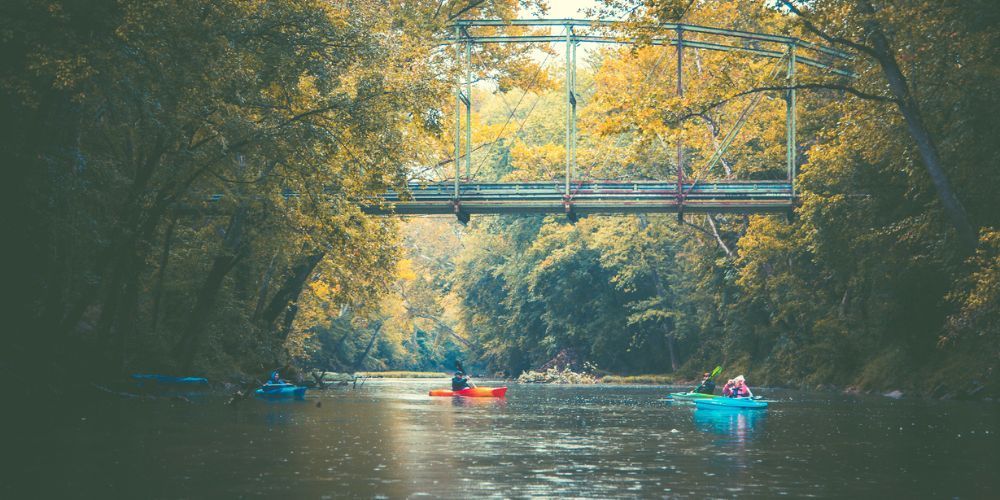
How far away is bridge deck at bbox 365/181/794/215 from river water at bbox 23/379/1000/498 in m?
17.0

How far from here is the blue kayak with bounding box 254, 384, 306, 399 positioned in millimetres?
37906

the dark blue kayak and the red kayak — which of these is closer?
the dark blue kayak

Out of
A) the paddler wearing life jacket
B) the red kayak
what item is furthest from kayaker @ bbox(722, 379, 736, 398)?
the red kayak

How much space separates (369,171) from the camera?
3138 centimetres

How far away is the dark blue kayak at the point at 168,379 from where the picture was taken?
33.6 metres

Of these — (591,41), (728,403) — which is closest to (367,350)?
(591,41)

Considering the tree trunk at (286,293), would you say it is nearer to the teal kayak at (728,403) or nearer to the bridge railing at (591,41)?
the bridge railing at (591,41)

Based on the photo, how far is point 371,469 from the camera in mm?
15008

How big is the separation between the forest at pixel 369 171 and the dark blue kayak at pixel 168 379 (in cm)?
89

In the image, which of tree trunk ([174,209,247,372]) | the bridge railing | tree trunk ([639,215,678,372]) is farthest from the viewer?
tree trunk ([639,215,678,372])

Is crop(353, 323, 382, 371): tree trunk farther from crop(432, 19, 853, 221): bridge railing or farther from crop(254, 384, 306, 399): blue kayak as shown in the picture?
crop(254, 384, 306, 399): blue kayak

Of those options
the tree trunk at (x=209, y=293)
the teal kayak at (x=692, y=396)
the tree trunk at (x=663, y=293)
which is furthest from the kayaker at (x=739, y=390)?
the tree trunk at (x=663, y=293)

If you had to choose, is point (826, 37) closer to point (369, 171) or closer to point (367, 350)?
point (369, 171)

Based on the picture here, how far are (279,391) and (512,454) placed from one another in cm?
2223
